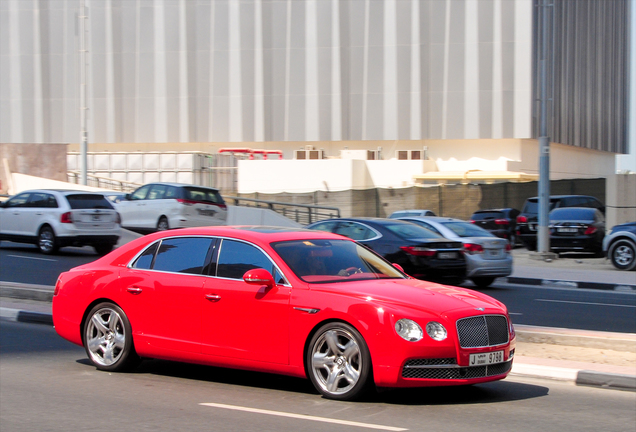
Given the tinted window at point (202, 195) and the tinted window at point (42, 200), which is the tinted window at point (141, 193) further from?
the tinted window at point (42, 200)

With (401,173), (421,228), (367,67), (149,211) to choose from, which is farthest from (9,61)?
(421,228)

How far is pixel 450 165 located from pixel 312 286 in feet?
163

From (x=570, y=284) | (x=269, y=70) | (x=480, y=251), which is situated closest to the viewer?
(x=480, y=251)

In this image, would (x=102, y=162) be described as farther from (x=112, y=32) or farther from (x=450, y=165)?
(x=450, y=165)

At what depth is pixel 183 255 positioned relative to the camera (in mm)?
7848

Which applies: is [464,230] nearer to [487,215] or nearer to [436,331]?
[436,331]

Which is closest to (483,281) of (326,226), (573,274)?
(326,226)

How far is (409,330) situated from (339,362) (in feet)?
2.24

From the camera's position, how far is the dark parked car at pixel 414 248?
1504cm

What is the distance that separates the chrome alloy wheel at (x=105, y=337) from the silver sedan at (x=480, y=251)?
9867mm

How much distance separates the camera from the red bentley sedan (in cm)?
650

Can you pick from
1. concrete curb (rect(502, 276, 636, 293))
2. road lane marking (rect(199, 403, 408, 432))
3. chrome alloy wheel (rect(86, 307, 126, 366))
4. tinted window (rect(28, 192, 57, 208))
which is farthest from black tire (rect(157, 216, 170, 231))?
road lane marking (rect(199, 403, 408, 432))

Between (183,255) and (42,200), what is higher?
(42,200)

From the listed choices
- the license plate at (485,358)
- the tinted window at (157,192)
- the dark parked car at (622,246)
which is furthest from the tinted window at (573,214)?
the license plate at (485,358)
